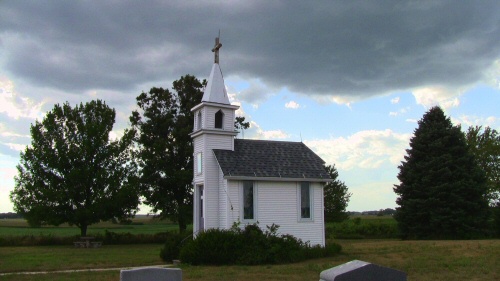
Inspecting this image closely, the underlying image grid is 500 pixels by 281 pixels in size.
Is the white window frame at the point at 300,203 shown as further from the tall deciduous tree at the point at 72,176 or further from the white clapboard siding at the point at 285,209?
the tall deciduous tree at the point at 72,176

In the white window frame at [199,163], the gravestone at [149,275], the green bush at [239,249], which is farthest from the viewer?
the white window frame at [199,163]

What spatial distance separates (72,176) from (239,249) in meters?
20.0

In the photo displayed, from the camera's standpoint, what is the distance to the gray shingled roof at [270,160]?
2422cm

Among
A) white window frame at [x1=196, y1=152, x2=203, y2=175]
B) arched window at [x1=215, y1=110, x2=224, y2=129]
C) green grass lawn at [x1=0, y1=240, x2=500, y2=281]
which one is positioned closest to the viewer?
green grass lawn at [x1=0, y1=240, x2=500, y2=281]

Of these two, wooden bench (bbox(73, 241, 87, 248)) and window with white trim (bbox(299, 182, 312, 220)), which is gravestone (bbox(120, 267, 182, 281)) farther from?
wooden bench (bbox(73, 241, 87, 248))

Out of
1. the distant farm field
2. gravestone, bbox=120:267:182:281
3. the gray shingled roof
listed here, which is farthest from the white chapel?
the distant farm field

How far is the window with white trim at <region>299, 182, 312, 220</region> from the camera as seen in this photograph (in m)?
25.1

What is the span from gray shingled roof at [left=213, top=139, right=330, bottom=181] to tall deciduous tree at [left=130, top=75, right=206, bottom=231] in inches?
532

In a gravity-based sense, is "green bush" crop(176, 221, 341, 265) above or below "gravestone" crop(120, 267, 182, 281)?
below

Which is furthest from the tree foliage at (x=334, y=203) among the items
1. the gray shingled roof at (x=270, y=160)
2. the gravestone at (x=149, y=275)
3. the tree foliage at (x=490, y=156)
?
the gravestone at (x=149, y=275)

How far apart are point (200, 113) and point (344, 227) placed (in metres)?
25.2

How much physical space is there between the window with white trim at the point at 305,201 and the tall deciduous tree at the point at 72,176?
55.3ft

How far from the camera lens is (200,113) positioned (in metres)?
26.0

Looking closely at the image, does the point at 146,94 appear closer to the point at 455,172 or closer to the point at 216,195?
the point at 216,195
